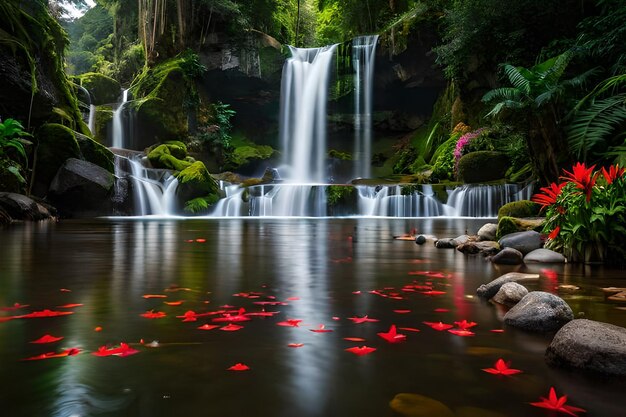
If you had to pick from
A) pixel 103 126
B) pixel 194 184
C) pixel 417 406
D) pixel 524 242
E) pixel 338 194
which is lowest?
pixel 417 406

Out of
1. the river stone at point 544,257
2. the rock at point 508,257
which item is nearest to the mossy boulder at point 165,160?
the rock at point 508,257

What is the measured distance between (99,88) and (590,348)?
108 ft

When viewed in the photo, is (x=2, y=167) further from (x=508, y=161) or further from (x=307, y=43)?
(x=307, y=43)

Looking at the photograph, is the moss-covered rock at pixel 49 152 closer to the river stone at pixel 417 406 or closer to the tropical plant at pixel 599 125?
the tropical plant at pixel 599 125

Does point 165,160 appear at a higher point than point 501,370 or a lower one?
higher

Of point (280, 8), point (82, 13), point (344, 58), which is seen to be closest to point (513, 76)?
point (344, 58)

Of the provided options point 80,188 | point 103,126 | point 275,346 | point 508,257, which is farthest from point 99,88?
point 275,346

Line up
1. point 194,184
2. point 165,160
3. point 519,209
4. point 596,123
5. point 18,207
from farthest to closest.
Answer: point 165,160, point 194,184, point 18,207, point 519,209, point 596,123

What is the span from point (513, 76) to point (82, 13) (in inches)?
1952

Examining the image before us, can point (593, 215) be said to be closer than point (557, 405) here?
No

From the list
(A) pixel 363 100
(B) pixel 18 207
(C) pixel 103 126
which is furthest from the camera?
(A) pixel 363 100

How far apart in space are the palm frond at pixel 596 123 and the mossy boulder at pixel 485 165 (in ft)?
24.9

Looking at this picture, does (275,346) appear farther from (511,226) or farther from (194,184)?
(194,184)

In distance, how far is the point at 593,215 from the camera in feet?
17.4
